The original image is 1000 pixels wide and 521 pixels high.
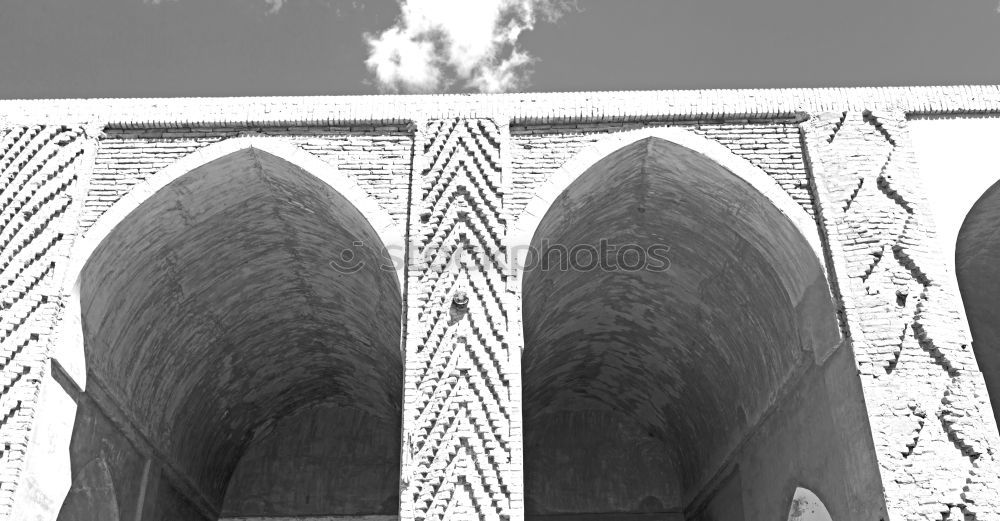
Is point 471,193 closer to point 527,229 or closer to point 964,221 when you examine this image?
point 527,229

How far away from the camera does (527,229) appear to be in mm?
7484

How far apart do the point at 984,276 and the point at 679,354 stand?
2.90 metres

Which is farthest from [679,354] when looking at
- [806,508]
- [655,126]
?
[655,126]

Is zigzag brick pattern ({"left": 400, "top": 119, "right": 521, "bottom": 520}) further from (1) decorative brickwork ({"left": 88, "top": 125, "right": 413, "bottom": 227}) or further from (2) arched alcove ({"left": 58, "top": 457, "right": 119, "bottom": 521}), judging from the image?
(2) arched alcove ({"left": 58, "top": 457, "right": 119, "bottom": 521})

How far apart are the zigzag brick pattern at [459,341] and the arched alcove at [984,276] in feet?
12.7

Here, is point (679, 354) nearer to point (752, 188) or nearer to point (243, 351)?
point (752, 188)

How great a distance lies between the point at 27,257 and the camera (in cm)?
743

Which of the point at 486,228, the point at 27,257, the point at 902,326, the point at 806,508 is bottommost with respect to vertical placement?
the point at 806,508

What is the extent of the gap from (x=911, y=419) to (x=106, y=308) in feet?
19.5

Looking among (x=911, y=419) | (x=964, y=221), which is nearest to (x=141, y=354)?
(x=911, y=419)

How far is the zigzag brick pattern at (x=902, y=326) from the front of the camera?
6.41m

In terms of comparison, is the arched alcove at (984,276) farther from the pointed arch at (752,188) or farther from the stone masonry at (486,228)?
the pointed arch at (752,188)

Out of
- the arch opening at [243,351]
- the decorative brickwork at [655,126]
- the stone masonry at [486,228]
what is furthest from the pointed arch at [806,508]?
the arch opening at [243,351]

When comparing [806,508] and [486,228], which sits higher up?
[486,228]
